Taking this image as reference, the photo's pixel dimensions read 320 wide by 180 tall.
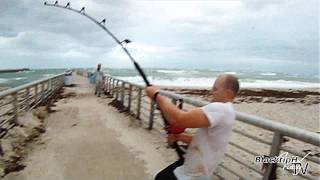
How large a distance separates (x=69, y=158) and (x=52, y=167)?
1.77ft

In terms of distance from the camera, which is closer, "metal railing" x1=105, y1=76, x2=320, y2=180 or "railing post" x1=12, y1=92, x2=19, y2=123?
"metal railing" x1=105, y1=76, x2=320, y2=180

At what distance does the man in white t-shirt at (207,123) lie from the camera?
2660 millimetres

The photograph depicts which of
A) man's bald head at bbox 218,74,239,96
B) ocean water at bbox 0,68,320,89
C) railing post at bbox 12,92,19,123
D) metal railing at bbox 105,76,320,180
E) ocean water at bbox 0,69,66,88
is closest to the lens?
man's bald head at bbox 218,74,239,96

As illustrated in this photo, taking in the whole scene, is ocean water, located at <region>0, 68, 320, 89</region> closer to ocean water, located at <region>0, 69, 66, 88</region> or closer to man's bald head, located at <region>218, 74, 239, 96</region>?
ocean water, located at <region>0, 69, 66, 88</region>

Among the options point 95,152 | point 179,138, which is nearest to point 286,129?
point 179,138

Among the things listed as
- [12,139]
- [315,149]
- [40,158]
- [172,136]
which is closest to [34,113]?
[12,139]

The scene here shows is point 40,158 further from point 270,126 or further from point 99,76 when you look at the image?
point 99,76

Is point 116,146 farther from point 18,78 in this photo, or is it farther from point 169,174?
point 18,78

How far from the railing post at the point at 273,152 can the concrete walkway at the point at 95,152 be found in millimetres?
2191

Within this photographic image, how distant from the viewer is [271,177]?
4020 mm

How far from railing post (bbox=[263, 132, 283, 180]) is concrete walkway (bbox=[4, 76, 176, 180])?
86.3 inches

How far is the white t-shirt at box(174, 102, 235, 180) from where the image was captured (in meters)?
2.73

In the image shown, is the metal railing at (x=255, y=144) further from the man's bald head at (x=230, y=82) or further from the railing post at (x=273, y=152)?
the man's bald head at (x=230, y=82)

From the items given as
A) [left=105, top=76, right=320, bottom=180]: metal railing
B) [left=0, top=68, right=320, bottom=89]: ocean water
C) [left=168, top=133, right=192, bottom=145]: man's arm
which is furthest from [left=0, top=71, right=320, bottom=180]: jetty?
[left=0, top=68, right=320, bottom=89]: ocean water
